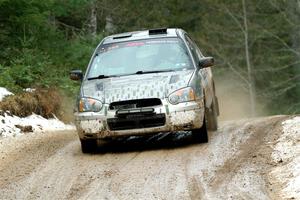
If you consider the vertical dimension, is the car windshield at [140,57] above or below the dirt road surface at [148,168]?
above

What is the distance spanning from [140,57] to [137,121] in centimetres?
170

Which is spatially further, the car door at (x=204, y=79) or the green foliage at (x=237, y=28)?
the green foliage at (x=237, y=28)

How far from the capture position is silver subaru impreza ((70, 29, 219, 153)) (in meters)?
9.63

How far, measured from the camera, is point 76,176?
8336mm

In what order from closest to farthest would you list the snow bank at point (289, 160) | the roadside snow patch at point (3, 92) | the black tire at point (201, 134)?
the snow bank at point (289, 160)
the black tire at point (201, 134)
the roadside snow patch at point (3, 92)

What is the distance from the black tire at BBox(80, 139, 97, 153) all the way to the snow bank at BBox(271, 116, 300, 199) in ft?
8.83

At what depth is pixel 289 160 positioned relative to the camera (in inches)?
320

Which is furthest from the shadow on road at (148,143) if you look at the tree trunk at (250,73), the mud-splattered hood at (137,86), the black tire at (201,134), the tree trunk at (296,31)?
the tree trunk at (250,73)

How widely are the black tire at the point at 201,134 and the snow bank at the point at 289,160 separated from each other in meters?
1.11

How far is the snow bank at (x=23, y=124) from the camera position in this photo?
12.1 m

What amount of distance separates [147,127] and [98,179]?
71.8 inches

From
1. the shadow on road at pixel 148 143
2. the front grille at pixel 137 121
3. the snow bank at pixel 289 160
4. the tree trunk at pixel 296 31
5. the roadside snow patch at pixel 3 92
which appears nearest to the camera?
the snow bank at pixel 289 160

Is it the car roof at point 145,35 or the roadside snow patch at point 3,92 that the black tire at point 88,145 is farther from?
the roadside snow patch at point 3,92

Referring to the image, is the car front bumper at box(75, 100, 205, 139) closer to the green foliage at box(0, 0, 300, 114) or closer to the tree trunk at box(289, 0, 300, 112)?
the green foliage at box(0, 0, 300, 114)
